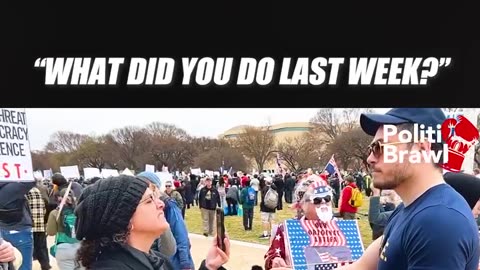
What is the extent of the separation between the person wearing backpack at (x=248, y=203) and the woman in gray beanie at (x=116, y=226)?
6.02m

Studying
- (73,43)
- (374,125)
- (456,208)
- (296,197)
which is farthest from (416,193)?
(73,43)

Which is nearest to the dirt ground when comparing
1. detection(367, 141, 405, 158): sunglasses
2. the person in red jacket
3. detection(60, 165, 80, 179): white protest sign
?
detection(60, 165, 80, 179): white protest sign

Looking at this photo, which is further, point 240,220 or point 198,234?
point 240,220

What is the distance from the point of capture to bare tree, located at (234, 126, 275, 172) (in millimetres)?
5836

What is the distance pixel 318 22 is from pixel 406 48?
0.49 metres

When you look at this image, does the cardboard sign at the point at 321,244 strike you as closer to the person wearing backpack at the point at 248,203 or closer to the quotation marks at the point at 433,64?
the quotation marks at the point at 433,64

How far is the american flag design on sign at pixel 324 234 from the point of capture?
1.75m

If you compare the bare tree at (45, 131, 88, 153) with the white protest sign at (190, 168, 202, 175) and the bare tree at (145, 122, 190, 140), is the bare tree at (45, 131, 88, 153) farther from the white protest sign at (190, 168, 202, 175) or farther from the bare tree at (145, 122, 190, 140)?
the white protest sign at (190, 168, 202, 175)

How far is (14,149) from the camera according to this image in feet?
6.94

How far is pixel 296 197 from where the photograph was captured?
219 centimetres

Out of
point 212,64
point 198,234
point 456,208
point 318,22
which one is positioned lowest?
point 198,234

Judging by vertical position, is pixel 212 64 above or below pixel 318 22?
below

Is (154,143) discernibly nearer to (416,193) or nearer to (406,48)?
(406,48)

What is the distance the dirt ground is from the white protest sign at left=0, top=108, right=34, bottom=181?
7.23ft
